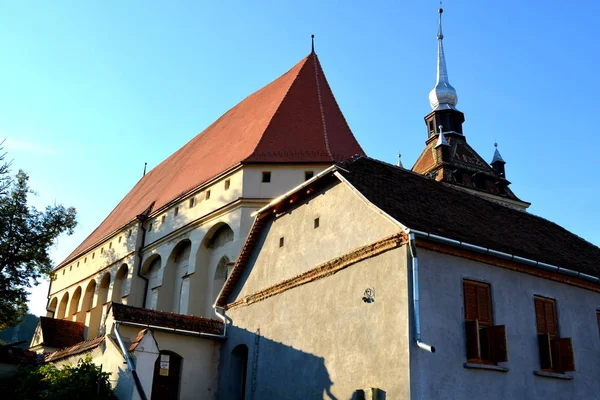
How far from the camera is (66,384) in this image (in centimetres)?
1252

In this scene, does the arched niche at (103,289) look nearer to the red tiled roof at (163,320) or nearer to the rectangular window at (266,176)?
the rectangular window at (266,176)

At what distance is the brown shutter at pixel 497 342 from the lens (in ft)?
34.8

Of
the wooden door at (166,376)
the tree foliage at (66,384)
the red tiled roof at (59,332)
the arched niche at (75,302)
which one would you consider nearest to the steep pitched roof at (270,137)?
the arched niche at (75,302)

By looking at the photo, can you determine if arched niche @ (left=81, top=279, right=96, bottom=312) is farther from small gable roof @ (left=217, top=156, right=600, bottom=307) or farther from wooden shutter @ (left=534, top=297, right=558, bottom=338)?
wooden shutter @ (left=534, top=297, right=558, bottom=338)

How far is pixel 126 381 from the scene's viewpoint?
12547mm

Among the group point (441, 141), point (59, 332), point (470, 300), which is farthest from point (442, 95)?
point (470, 300)

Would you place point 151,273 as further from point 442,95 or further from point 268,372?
point 442,95

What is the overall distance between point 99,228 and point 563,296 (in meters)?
28.7

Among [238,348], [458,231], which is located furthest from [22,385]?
[458,231]

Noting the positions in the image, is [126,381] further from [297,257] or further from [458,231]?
[458,231]

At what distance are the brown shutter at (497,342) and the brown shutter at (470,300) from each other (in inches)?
13.7

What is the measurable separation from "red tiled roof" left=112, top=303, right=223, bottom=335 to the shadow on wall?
49cm

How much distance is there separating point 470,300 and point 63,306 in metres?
29.6

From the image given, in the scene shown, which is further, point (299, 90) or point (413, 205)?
point (299, 90)
